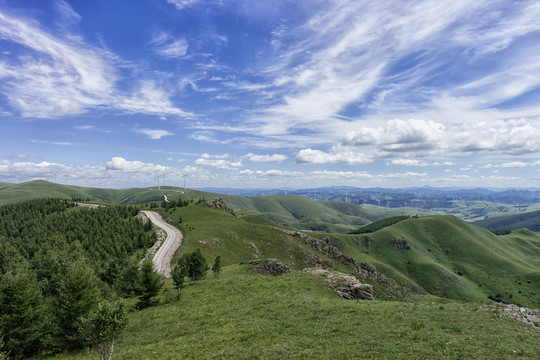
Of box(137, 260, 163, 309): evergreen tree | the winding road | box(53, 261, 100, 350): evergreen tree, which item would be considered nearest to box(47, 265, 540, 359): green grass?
box(53, 261, 100, 350): evergreen tree

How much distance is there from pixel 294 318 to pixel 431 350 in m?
15.7

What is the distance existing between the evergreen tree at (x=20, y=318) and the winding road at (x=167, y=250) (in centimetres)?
3244

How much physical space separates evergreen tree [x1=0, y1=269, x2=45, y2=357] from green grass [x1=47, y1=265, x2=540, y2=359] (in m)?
5.26

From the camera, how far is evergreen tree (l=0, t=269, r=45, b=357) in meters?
31.1

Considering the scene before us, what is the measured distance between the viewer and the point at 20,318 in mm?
32062

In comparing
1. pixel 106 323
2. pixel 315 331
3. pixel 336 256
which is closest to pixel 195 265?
pixel 106 323

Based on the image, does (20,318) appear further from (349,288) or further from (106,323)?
(349,288)

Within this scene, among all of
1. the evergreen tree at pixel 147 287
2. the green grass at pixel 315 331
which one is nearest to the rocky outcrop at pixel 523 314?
the green grass at pixel 315 331

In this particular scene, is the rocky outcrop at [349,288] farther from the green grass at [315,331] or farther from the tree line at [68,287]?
the tree line at [68,287]

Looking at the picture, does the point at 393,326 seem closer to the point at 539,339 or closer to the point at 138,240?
the point at 539,339

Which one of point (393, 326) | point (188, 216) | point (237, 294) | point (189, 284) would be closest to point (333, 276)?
point (237, 294)

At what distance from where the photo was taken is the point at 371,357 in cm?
2200

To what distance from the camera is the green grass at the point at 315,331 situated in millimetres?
23000

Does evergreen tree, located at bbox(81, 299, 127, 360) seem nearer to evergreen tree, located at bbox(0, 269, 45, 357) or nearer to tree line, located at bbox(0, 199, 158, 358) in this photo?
tree line, located at bbox(0, 199, 158, 358)
